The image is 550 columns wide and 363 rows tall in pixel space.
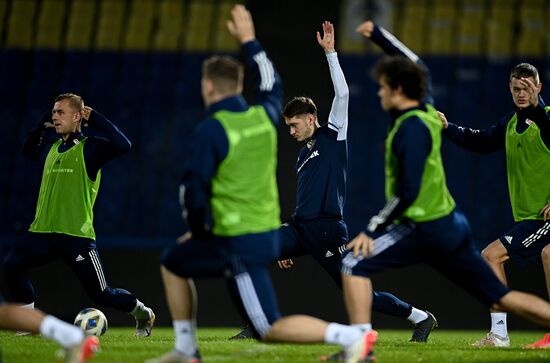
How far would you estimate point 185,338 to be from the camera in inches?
244

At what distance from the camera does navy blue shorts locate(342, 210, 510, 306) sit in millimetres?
6570

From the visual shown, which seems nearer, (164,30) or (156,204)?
(156,204)

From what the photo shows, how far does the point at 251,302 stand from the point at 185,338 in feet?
1.66

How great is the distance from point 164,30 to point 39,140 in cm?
803

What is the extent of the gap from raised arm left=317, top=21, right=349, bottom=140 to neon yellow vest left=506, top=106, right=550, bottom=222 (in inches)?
62.0

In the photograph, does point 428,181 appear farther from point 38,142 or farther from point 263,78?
point 38,142

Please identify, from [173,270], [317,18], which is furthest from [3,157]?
[173,270]

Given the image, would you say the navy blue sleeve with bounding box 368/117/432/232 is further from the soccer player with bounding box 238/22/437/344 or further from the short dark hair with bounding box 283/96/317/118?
the short dark hair with bounding box 283/96/317/118

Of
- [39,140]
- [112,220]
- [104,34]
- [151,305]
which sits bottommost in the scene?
[151,305]

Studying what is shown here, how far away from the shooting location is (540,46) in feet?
55.2

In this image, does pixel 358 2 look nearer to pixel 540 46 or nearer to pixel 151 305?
pixel 540 46

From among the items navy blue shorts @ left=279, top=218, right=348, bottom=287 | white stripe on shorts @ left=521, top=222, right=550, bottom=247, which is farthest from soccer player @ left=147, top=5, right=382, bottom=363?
white stripe on shorts @ left=521, top=222, right=550, bottom=247

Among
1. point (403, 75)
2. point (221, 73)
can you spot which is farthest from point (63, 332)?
point (403, 75)

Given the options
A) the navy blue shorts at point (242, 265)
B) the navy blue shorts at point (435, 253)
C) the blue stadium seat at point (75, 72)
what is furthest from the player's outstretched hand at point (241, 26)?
the blue stadium seat at point (75, 72)
